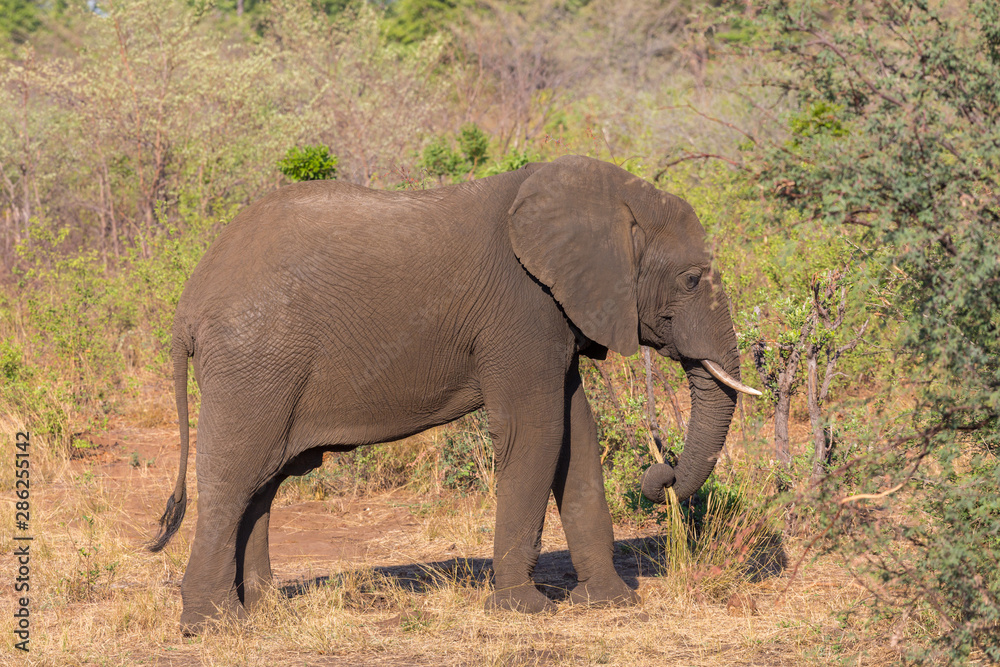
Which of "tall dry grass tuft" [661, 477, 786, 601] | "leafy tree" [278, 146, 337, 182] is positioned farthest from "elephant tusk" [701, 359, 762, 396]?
"leafy tree" [278, 146, 337, 182]

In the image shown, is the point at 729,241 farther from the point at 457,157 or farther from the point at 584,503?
the point at 584,503

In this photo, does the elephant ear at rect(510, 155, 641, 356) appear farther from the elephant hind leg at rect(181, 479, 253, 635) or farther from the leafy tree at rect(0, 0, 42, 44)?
the leafy tree at rect(0, 0, 42, 44)

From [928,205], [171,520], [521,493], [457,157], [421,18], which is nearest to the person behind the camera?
[928,205]

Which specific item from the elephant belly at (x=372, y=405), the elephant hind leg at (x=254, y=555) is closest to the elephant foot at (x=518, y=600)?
the elephant belly at (x=372, y=405)

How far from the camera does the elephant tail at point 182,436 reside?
229 inches

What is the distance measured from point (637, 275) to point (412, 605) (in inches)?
88.7

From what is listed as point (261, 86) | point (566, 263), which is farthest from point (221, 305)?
point (261, 86)

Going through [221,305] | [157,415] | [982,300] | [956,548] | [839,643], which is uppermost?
[982,300]

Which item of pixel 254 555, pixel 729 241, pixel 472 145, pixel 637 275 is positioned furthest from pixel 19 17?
pixel 637 275

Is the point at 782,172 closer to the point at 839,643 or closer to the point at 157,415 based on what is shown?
the point at 839,643

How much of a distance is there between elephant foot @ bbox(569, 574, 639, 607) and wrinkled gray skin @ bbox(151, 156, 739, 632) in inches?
0.6

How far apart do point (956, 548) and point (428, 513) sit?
4521mm

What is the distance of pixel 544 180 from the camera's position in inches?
231

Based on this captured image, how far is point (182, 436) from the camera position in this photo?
234 inches
